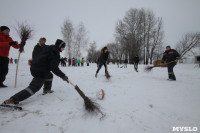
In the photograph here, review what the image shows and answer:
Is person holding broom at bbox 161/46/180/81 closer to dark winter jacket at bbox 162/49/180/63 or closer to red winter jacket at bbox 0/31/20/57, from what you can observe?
dark winter jacket at bbox 162/49/180/63

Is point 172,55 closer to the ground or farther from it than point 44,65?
farther from it

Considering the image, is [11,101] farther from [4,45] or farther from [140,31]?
[140,31]

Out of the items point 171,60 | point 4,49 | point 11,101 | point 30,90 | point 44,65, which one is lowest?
point 11,101

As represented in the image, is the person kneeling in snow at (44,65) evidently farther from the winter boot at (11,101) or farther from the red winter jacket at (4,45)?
the red winter jacket at (4,45)

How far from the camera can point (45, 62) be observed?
241 cm

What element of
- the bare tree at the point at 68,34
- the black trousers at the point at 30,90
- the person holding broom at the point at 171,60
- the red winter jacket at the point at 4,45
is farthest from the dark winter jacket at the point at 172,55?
the bare tree at the point at 68,34

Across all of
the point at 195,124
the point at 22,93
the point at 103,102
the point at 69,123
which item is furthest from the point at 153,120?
the point at 22,93

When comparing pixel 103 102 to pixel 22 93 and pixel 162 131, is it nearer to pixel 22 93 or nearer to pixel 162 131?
pixel 162 131

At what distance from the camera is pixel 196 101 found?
262 centimetres

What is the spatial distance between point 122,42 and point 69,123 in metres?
28.2

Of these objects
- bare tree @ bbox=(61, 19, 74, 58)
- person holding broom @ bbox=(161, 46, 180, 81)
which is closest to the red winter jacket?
person holding broom @ bbox=(161, 46, 180, 81)

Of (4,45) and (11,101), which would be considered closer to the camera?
(11,101)

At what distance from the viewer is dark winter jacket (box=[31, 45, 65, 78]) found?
232 centimetres

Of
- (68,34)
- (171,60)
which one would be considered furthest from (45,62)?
(68,34)
